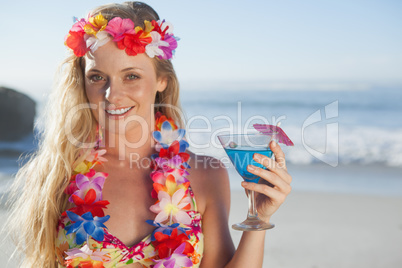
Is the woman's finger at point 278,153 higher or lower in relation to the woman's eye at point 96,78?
lower

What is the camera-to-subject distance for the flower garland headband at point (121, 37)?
2.33 meters

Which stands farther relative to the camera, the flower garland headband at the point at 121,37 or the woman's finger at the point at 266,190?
the flower garland headband at the point at 121,37

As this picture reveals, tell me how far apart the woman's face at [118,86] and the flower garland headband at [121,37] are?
0.13ft

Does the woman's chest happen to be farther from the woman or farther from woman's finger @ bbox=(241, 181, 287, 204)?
woman's finger @ bbox=(241, 181, 287, 204)

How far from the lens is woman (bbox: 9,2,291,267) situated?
7.34 ft

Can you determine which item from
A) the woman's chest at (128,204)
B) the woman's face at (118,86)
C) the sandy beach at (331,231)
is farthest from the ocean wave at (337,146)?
the woman's face at (118,86)

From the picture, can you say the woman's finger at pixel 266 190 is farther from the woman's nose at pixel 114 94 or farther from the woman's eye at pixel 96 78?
the woman's eye at pixel 96 78

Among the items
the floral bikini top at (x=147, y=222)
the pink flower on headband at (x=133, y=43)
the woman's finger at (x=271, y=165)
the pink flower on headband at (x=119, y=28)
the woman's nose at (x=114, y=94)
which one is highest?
the pink flower on headband at (x=119, y=28)

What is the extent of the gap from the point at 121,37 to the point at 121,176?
2.45 feet

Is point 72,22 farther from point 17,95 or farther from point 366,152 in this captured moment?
point 17,95

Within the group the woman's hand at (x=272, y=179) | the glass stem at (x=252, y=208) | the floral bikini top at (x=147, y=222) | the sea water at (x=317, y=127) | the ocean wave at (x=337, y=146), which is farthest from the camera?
the ocean wave at (x=337, y=146)

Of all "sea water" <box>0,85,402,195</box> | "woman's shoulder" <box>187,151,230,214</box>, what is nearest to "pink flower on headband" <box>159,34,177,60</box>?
"sea water" <box>0,85,402,195</box>

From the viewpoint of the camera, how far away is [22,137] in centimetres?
1124

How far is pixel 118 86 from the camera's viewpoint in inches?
90.7
